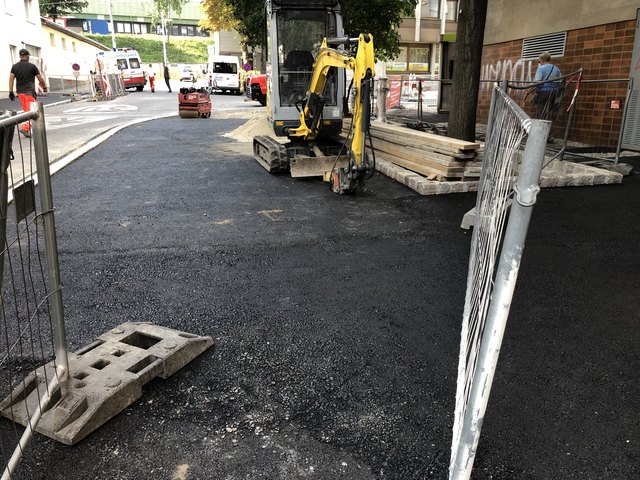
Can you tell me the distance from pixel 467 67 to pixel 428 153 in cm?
231

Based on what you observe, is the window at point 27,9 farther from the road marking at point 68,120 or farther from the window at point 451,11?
the window at point 451,11

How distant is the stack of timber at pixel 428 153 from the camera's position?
28.0ft

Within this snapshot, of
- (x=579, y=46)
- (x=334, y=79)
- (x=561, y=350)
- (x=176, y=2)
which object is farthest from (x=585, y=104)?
(x=176, y=2)

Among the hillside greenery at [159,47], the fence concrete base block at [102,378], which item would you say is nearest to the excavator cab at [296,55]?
the fence concrete base block at [102,378]

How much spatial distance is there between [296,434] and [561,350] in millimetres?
1967

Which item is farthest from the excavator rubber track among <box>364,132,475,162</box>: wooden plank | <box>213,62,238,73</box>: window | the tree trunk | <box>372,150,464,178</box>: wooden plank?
<box>213,62,238,73</box>: window

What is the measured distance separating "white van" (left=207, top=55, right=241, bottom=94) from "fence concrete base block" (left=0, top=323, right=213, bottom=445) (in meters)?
43.1

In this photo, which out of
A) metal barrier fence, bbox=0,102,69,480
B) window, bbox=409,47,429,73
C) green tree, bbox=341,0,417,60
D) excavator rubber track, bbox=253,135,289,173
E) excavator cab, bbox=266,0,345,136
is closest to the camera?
metal barrier fence, bbox=0,102,69,480

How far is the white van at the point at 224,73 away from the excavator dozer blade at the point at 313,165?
37.0 metres

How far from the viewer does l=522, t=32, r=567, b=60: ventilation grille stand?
1414cm

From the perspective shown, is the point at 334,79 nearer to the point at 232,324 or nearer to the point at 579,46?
the point at 579,46

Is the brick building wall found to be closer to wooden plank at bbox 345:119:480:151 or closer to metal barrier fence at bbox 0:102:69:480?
wooden plank at bbox 345:119:480:151

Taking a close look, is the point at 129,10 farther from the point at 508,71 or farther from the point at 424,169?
the point at 424,169

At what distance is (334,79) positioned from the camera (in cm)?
1113
